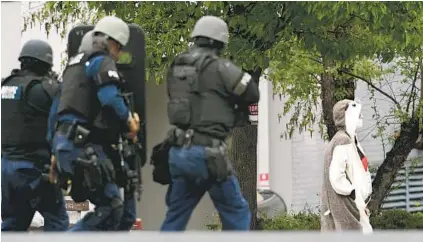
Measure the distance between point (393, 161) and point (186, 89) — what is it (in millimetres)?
3905

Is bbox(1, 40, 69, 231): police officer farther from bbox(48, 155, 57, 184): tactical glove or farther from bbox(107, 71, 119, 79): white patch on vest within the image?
bbox(107, 71, 119, 79): white patch on vest

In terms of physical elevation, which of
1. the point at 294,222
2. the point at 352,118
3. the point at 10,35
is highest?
the point at 10,35

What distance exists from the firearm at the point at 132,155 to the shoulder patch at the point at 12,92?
0.73m

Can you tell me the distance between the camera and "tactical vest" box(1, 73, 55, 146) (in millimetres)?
6680

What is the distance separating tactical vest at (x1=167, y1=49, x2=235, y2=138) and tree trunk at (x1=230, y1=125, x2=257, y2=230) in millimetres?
486

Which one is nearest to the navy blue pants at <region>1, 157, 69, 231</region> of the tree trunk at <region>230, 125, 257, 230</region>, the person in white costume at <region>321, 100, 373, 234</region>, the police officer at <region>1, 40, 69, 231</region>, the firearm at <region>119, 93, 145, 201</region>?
the police officer at <region>1, 40, 69, 231</region>

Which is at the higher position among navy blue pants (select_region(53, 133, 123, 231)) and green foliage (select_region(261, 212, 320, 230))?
navy blue pants (select_region(53, 133, 123, 231))

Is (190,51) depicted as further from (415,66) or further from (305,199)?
(415,66)

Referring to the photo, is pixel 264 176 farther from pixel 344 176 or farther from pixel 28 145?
pixel 28 145

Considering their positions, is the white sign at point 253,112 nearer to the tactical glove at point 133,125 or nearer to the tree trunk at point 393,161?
the tactical glove at point 133,125

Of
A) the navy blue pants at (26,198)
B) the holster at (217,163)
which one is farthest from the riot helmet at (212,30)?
the navy blue pants at (26,198)

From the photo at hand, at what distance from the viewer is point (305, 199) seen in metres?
8.46

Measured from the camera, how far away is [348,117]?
7.96m

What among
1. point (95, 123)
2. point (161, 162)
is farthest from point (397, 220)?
point (95, 123)
